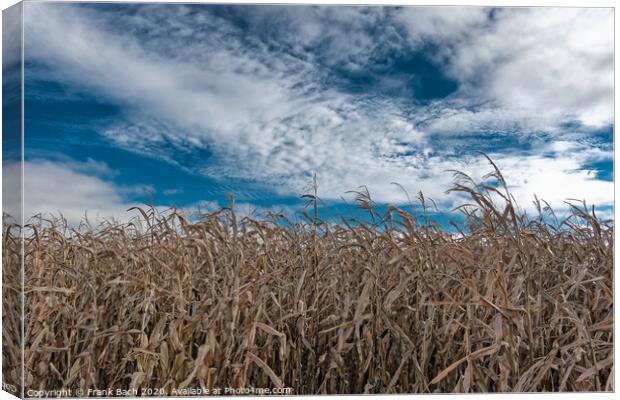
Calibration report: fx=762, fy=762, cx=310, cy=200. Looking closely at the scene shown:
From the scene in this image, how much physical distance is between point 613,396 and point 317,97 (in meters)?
2.32

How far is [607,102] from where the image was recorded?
4496 mm

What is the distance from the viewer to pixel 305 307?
13.3ft

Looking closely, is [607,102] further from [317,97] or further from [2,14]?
[2,14]

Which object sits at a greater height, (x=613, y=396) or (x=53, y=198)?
(x=53, y=198)

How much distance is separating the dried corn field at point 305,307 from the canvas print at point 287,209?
0.01 meters

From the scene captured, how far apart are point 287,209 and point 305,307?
55 cm

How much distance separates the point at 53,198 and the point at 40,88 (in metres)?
0.59

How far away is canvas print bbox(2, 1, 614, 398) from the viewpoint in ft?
13.1

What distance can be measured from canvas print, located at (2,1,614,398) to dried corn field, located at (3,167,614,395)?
1cm

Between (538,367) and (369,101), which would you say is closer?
(538,367)

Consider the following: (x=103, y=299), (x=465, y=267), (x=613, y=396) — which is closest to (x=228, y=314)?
(x=103, y=299)

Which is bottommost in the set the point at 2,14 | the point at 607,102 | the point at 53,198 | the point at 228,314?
the point at 228,314

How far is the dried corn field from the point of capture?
396 cm

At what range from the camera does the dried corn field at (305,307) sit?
3959 millimetres
